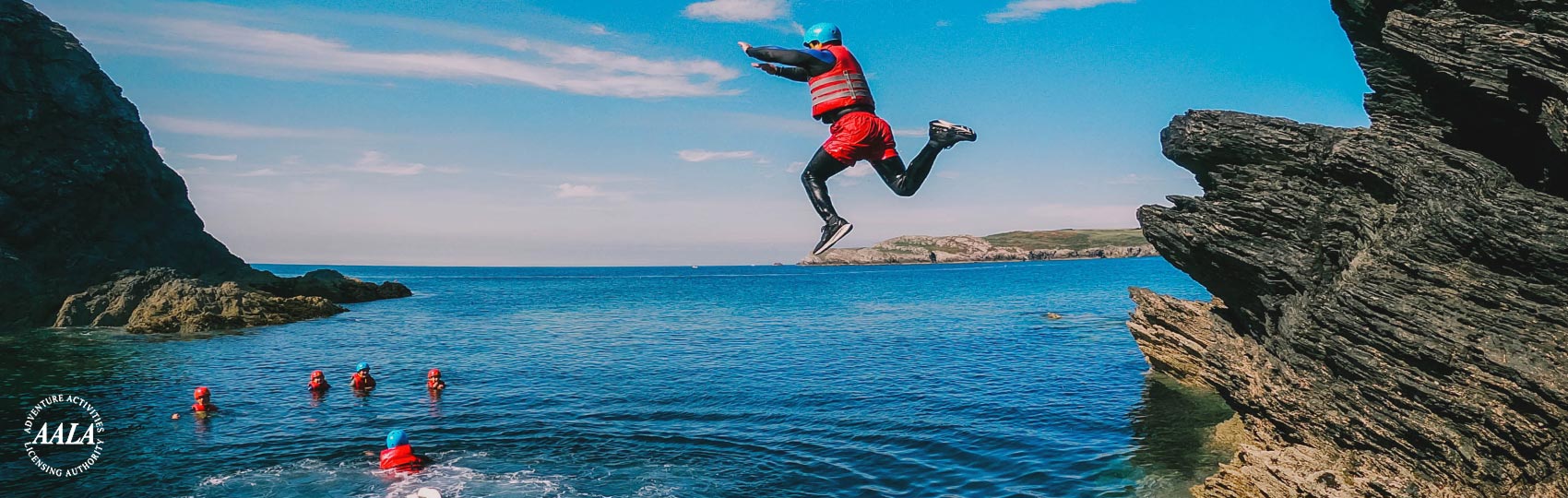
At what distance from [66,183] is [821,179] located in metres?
75.5

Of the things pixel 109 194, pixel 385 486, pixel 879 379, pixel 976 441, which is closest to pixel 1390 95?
pixel 976 441

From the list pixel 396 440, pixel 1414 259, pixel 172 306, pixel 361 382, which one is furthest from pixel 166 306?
pixel 1414 259

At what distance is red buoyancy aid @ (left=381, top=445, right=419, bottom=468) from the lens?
2239 cm

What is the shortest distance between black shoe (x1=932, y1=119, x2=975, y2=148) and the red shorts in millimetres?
484

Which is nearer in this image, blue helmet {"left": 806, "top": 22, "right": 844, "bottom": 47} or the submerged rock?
blue helmet {"left": 806, "top": 22, "right": 844, "bottom": 47}

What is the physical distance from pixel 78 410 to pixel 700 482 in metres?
24.9

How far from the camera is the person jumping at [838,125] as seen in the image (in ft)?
24.2

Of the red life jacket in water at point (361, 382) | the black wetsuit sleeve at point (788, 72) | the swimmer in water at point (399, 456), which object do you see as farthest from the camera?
the red life jacket in water at point (361, 382)

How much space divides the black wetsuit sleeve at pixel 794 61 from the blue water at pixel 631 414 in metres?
15.1

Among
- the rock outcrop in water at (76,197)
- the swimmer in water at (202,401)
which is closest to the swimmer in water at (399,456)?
the swimmer in water at (202,401)

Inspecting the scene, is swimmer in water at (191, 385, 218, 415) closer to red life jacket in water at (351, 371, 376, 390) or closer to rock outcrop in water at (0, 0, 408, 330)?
red life jacket in water at (351, 371, 376, 390)

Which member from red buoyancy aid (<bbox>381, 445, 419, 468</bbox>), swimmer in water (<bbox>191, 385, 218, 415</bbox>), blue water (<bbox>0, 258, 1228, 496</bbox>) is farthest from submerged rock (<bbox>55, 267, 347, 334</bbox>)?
red buoyancy aid (<bbox>381, 445, 419, 468</bbox>)

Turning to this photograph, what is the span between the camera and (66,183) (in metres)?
60.8

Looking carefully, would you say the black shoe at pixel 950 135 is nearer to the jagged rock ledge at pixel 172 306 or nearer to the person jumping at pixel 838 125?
the person jumping at pixel 838 125
